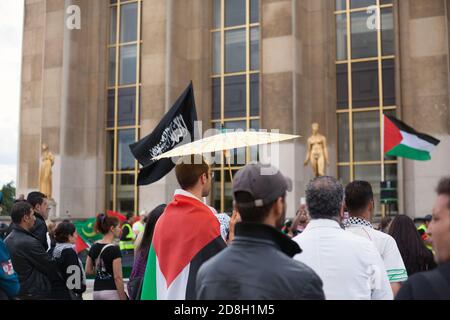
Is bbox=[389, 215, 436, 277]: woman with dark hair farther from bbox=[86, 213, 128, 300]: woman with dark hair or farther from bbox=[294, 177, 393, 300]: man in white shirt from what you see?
bbox=[86, 213, 128, 300]: woman with dark hair

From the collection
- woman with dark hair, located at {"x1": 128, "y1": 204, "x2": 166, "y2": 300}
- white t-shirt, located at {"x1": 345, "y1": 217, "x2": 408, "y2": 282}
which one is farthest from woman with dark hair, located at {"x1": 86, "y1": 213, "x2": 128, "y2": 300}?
white t-shirt, located at {"x1": 345, "y1": 217, "x2": 408, "y2": 282}

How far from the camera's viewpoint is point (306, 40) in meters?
24.7

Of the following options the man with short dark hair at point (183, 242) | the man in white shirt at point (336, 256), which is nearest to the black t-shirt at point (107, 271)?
the man with short dark hair at point (183, 242)

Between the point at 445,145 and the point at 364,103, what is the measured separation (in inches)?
162

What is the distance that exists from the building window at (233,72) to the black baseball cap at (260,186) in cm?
2257

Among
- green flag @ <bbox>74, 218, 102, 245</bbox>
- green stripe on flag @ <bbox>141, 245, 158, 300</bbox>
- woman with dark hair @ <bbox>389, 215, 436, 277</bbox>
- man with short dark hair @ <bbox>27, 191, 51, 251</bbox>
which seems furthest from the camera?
green flag @ <bbox>74, 218, 102, 245</bbox>

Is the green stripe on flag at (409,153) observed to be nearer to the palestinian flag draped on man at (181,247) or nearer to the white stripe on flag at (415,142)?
the white stripe on flag at (415,142)

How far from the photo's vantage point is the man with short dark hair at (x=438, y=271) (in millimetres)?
2373

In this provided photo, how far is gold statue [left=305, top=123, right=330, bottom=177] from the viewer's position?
2159cm

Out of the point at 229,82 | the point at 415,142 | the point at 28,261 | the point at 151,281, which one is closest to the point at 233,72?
the point at 229,82

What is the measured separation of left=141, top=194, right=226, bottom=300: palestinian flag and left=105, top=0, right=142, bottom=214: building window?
2364 cm

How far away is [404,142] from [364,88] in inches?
334
